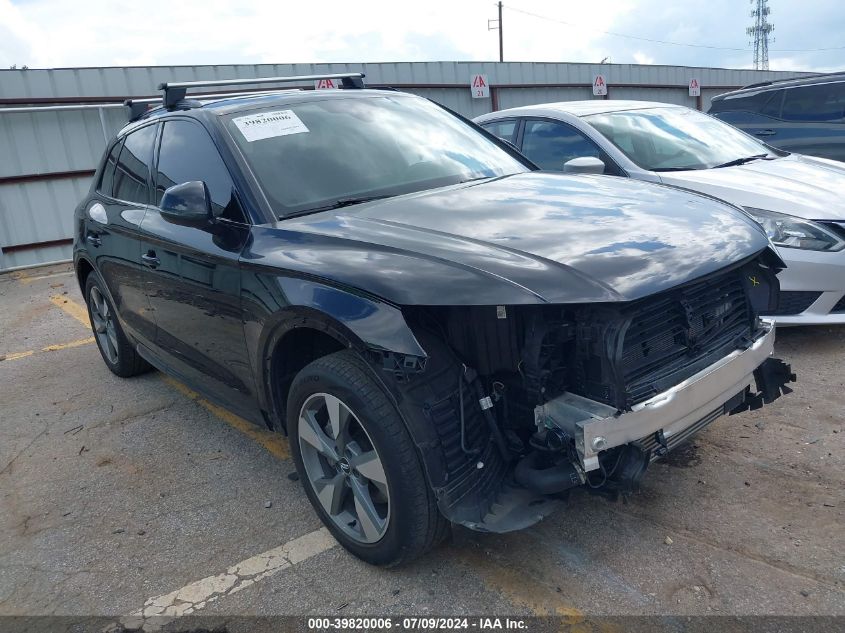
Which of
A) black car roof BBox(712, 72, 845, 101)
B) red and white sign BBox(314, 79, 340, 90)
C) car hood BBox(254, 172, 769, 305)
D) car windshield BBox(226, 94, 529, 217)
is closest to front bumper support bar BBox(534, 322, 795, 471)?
car hood BBox(254, 172, 769, 305)

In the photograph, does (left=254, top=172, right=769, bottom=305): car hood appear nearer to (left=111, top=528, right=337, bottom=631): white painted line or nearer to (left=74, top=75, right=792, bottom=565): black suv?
(left=74, top=75, right=792, bottom=565): black suv

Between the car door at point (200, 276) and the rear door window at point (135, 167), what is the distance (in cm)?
18

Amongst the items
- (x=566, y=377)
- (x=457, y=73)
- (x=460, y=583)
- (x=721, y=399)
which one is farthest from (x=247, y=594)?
(x=457, y=73)

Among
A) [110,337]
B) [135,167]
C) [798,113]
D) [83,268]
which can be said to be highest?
[135,167]

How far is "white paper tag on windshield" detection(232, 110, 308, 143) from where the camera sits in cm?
325

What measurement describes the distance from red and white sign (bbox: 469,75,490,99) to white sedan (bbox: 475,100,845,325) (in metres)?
10.2

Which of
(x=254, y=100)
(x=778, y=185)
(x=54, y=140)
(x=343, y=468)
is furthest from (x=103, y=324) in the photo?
(x=54, y=140)

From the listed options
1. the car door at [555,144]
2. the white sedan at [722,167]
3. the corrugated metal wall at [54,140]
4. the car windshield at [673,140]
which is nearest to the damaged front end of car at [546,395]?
the white sedan at [722,167]

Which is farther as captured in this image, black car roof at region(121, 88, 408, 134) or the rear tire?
the rear tire

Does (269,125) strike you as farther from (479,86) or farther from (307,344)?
(479,86)

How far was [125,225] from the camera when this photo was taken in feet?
13.4

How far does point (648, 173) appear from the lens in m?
5.12

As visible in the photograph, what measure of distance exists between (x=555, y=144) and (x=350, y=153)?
9.70 ft

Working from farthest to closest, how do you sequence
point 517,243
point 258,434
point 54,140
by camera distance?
point 54,140 < point 258,434 < point 517,243
